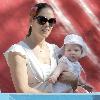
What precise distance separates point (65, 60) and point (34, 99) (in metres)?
1.13

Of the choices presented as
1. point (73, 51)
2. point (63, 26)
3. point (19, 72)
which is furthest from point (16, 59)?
point (63, 26)

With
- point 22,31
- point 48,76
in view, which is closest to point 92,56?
point 22,31

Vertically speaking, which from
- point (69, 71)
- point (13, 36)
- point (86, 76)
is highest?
point (13, 36)

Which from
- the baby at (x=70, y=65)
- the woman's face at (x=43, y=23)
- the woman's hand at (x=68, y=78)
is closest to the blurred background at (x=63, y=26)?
the baby at (x=70, y=65)

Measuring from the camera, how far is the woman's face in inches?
82.8

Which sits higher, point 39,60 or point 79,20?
point 79,20

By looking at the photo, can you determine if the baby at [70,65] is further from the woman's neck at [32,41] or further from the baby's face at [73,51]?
the woman's neck at [32,41]

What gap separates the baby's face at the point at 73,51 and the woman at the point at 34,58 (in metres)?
0.20

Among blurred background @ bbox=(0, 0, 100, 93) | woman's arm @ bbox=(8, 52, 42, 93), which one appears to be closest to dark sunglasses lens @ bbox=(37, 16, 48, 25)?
woman's arm @ bbox=(8, 52, 42, 93)

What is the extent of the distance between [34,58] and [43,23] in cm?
22

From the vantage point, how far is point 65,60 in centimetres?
233

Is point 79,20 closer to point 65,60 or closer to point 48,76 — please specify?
point 65,60

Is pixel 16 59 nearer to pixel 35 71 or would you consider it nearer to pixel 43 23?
pixel 35 71

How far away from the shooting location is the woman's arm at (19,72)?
194 centimetres
